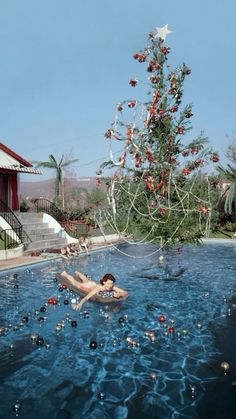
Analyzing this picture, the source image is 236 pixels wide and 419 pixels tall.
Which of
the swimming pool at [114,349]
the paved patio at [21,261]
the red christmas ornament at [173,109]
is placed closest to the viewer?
the swimming pool at [114,349]

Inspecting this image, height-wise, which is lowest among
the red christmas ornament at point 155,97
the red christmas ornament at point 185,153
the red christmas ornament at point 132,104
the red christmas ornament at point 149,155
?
the red christmas ornament at point 149,155

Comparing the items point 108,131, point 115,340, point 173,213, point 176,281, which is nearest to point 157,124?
point 108,131

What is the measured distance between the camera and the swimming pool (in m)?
6.15

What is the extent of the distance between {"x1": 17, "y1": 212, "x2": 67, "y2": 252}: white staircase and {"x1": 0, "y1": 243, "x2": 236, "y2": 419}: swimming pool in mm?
6964

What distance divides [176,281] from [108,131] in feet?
29.4

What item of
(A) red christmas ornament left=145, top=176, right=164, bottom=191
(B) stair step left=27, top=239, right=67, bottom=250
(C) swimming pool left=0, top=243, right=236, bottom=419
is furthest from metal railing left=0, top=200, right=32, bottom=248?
(A) red christmas ornament left=145, top=176, right=164, bottom=191

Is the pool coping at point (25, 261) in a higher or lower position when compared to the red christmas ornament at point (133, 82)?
lower

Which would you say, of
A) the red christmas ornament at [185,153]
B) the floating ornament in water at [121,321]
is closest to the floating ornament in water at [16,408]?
the floating ornament in water at [121,321]

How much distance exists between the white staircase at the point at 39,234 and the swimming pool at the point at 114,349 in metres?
6.96

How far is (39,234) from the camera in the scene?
24.4 metres

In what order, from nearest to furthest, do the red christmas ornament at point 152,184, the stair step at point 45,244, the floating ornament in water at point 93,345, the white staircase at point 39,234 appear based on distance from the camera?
1. the red christmas ornament at point 152,184
2. the floating ornament in water at point 93,345
3. the stair step at point 45,244
4. the white staircase at point 39,234

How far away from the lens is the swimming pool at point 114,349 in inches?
242

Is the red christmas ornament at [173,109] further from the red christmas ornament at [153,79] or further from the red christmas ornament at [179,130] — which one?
the red christmas ornament at [153,79]

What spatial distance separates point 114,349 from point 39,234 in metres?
16.7
